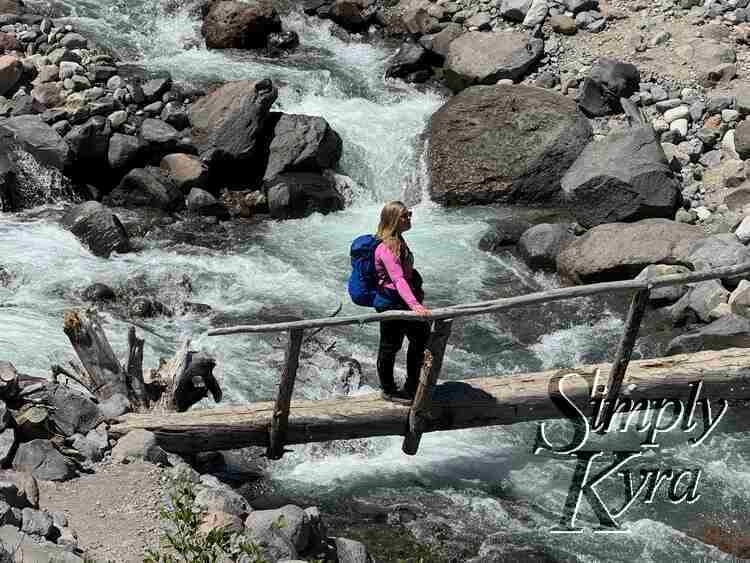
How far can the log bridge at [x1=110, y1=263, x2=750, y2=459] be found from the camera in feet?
29.9

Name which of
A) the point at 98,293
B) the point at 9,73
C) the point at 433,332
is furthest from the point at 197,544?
the point at 9,73

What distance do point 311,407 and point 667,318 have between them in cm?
562

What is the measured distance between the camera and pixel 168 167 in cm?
1627

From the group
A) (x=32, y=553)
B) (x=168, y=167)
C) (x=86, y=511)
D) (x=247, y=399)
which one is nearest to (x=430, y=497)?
(x=247, y=399)

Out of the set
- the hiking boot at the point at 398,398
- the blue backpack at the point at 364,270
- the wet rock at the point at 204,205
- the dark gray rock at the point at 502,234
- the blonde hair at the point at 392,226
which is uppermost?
the blonde hair at the point at 392,226

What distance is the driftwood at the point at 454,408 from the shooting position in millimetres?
9242

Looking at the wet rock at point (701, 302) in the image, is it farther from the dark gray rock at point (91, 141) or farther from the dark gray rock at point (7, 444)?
the dark gray rock at point (91, 141)

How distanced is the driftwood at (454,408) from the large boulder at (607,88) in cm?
796

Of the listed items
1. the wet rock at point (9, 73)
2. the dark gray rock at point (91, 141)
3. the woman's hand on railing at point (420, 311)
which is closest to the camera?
the woman's hand on railing at point (420, 311)

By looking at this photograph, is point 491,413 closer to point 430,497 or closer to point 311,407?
point 430,497

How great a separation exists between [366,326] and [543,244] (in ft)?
9.46

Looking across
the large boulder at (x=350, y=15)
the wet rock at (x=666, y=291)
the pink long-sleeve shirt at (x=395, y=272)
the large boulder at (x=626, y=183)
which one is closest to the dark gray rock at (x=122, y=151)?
the large boulder at (x=626, y=183)

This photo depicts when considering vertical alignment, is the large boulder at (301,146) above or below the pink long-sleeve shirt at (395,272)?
below

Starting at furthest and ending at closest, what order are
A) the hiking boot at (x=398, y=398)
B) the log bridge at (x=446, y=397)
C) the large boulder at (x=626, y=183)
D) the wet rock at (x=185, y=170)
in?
the wet rock at (x=185, y=170) < the large boulder at (x=626, y=183) < the hiking boot at (x=398, y=398) < the log bridge at (x=446, y=397)
